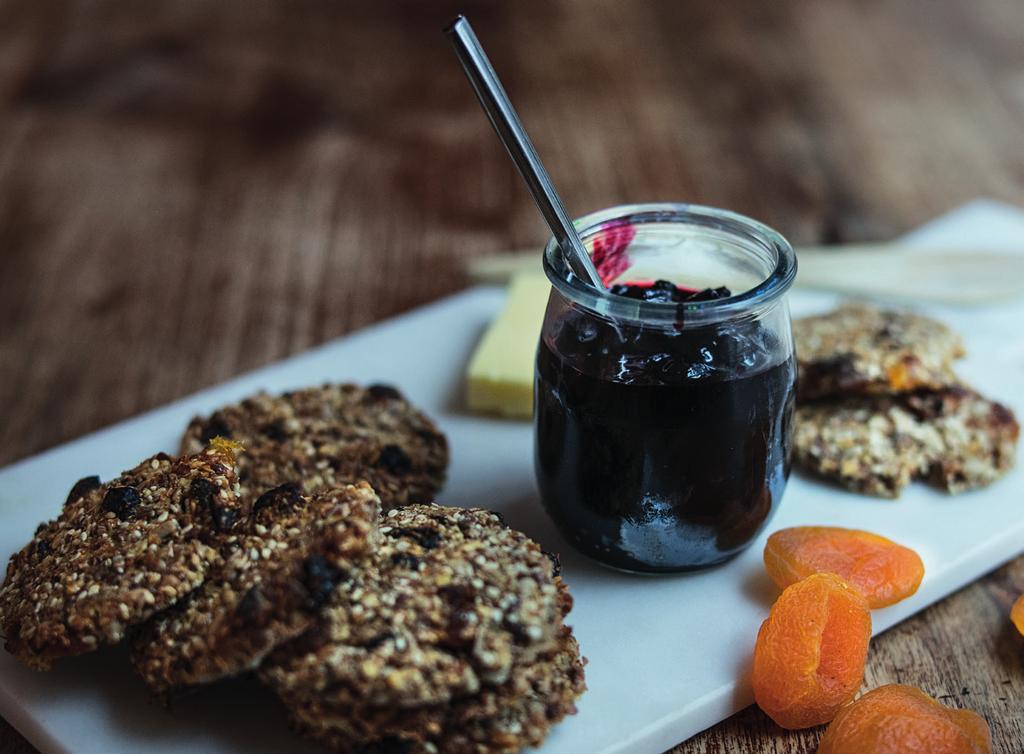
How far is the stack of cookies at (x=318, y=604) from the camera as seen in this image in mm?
1521

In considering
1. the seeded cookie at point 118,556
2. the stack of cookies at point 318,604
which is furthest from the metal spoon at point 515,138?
the seeded cookie at point 118,556

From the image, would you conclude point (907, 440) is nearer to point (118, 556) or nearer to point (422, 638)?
point (422, 638)

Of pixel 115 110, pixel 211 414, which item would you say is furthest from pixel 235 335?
pixel 115 110

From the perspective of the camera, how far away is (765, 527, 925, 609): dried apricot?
1.95 m

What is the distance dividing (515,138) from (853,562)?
94cm

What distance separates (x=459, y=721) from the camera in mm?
1541

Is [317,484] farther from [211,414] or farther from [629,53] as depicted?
[629,53]

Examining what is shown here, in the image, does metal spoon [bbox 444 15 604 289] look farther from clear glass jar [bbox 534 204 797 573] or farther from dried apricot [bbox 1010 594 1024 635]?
dried apricot [bbox 1010 594 1024 635]

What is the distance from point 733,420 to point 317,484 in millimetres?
766

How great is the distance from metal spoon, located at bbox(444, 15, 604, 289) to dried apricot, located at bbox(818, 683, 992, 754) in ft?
2.54

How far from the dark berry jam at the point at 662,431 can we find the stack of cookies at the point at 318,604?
0.24 meters

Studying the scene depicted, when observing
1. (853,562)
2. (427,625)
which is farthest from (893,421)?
(427,625)

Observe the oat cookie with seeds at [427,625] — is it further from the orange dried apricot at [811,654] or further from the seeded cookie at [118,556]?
the orange dried apricot at [811,654]

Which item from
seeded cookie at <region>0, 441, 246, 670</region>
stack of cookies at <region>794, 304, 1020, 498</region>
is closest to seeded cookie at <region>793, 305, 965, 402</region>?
stack of cookies at <region>794, 304, 1020, 498</region>
